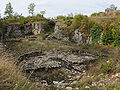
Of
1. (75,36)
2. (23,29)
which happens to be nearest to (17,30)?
(23,29)

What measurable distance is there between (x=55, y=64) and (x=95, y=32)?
17.8ft

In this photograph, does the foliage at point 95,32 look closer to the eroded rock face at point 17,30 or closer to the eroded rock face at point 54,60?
the eroded rock face at point 54,60

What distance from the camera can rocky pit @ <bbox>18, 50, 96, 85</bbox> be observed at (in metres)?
6.52

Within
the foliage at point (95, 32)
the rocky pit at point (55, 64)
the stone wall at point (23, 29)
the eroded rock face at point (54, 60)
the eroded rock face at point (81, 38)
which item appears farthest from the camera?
the stone wall at point (23, 29)

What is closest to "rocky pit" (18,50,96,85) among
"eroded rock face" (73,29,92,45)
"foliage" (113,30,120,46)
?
"foliage" (113,30,120,46)

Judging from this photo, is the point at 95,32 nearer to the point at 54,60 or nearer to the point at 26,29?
the point at 54,60

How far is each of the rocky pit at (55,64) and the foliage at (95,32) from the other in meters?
2.90

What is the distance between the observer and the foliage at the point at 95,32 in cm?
1090

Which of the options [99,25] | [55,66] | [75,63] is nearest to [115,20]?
[99,25]

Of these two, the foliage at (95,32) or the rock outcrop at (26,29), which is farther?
the rock outcrop at (26,29)

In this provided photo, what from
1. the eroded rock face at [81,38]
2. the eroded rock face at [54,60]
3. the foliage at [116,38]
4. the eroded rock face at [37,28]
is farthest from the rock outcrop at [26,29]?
the foliage at [116,38]

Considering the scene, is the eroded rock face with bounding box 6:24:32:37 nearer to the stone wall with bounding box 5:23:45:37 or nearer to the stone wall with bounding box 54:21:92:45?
the stone wall with bounding box 5:23:45:37

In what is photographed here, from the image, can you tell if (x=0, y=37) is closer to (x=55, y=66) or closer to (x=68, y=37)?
(x=68, y=37)

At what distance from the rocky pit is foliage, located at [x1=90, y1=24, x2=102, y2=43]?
2904mm
